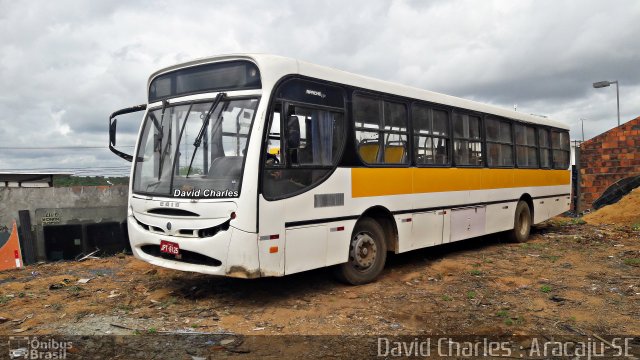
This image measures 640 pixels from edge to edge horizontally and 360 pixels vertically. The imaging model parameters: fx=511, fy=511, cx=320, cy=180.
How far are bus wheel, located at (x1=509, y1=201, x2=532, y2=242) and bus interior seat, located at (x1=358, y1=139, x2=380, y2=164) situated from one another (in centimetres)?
560

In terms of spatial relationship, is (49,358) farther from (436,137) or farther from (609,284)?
(609,284)

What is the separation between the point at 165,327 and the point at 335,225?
8.10 ft

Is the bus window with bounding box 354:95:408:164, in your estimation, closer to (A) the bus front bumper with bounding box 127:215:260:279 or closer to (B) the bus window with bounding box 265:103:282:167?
(B) the bus window with bounding box 265:103:282:167

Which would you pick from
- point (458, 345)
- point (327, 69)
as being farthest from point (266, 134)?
point (458, 345)

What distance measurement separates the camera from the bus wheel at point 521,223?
11719 millimetres

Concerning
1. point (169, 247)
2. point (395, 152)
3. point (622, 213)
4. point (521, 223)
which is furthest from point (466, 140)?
point (622, 213)

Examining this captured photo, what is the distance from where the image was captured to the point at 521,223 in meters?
12.1

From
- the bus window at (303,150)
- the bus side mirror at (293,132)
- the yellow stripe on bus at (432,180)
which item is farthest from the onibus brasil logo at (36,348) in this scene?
the yellow stripe on bus at (432,180)

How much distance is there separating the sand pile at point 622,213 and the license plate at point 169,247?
15016 mm

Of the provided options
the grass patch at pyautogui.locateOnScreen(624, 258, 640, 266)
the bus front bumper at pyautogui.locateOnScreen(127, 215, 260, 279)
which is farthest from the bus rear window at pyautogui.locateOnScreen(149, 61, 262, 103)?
the grass patch at pyautogui.locateOnScreen(624, 258, 640, 266)

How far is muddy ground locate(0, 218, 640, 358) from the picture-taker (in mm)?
5484

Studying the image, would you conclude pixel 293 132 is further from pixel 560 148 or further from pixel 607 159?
pixel 607 159

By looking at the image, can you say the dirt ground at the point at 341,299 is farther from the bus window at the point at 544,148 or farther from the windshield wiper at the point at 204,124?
the bus window at the point at 544,148

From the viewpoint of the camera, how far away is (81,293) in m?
6.93
